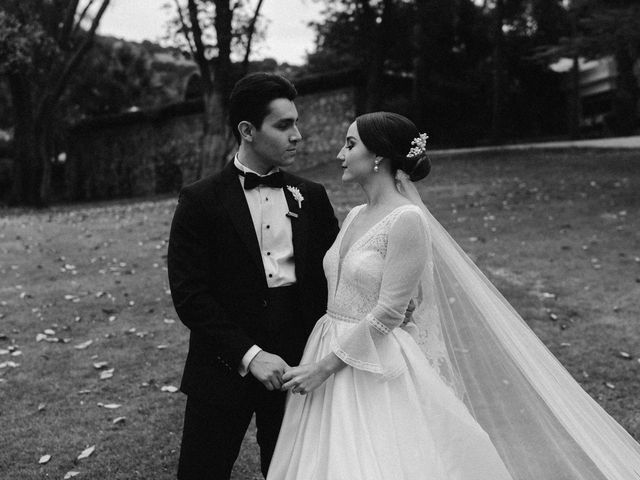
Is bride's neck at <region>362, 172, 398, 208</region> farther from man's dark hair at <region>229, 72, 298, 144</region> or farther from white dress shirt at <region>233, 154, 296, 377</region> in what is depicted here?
man's dark hair at <region>229, 72, 298, 144</region>

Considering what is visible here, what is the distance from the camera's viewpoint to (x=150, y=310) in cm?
782

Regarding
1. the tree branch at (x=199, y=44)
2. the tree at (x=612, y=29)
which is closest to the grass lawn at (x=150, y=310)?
the tree at (x=612, y=29)

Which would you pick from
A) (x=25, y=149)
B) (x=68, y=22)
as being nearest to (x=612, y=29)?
(x=68, y=22)

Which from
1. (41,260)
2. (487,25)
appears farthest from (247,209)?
(487,25)

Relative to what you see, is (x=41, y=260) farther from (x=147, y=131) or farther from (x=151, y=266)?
(x=147, y=131)

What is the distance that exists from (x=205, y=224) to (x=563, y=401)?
1789mm

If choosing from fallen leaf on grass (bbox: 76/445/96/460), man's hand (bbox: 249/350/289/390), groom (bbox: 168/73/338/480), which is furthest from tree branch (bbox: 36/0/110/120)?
man's hand (bbox: 249/350/289/390)

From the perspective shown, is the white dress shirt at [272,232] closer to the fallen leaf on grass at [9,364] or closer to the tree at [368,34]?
the fallen leaf on grass at [9,364]

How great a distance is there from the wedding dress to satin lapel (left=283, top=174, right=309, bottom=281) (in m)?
0.13

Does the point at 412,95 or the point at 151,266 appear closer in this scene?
the point at 151,266

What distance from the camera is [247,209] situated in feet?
9.68

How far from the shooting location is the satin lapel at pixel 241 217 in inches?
114

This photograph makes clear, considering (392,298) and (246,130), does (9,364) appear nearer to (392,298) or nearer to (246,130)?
(246,130)

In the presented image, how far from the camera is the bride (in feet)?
8.95
